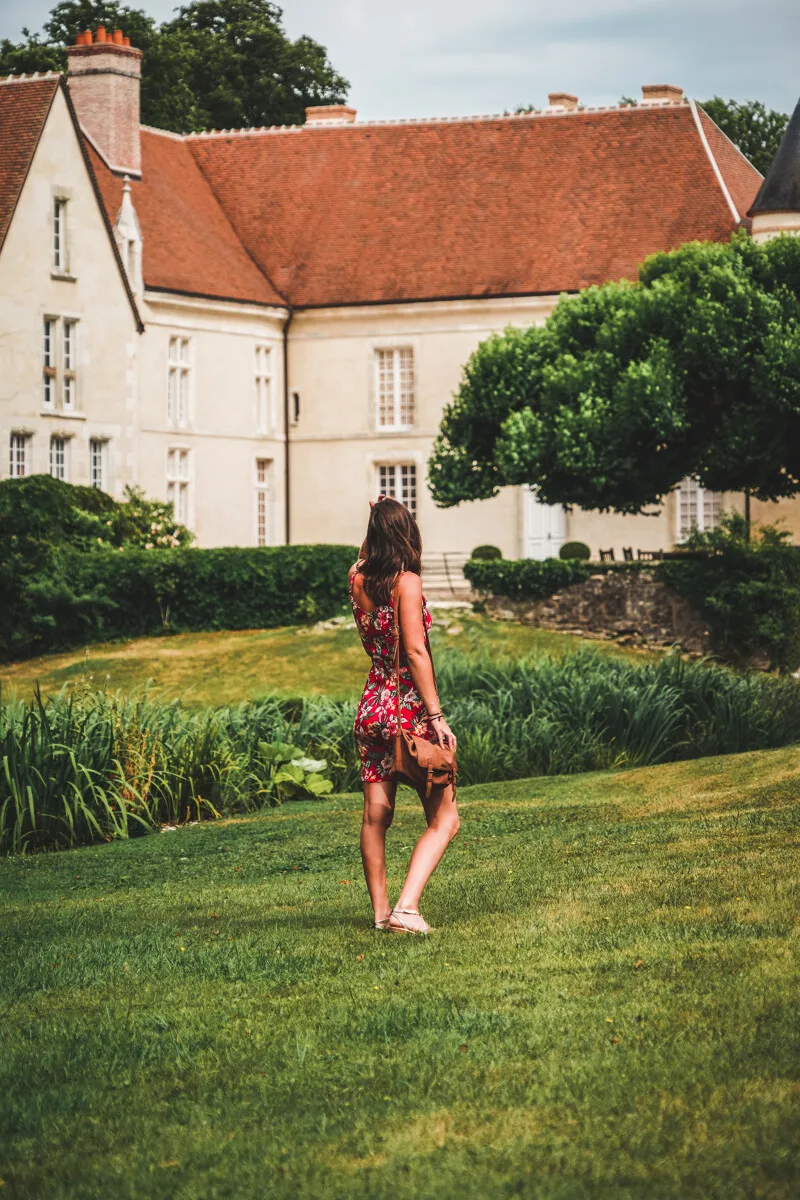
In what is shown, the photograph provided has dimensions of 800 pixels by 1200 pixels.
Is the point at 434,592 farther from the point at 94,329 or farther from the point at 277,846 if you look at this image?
the point at 277,846

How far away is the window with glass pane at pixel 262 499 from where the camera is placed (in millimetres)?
39406

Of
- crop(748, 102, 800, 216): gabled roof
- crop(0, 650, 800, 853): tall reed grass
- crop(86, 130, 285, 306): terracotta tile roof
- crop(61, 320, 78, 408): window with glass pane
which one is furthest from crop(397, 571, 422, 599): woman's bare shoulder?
crop(86, 130, 285, 306): terracotta tile roof

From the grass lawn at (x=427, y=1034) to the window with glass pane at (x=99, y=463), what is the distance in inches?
1036

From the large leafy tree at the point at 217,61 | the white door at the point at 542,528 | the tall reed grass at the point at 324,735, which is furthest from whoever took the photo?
the large leafy tree at the point at 217,61

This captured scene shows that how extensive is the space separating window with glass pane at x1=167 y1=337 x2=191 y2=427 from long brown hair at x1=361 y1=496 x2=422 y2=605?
30.9m

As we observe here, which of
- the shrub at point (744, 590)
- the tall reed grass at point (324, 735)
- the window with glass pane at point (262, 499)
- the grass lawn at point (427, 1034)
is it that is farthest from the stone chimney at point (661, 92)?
the grass lawn at point (427, 1034)

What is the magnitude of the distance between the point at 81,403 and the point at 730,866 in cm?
2791

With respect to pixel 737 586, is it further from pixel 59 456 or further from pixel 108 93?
pixel 108 93

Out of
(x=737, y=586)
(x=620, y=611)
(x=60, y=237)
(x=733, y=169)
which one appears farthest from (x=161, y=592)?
(x=733, y=169)

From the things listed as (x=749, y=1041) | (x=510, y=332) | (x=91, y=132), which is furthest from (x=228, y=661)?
(x=749, y=1041)

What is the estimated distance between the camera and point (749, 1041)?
4984 millimetres

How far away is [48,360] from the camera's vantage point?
33.7 m

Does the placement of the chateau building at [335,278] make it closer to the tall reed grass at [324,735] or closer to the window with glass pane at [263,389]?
the window with glass pane at [263,389]

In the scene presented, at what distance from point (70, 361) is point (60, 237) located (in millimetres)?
2453
